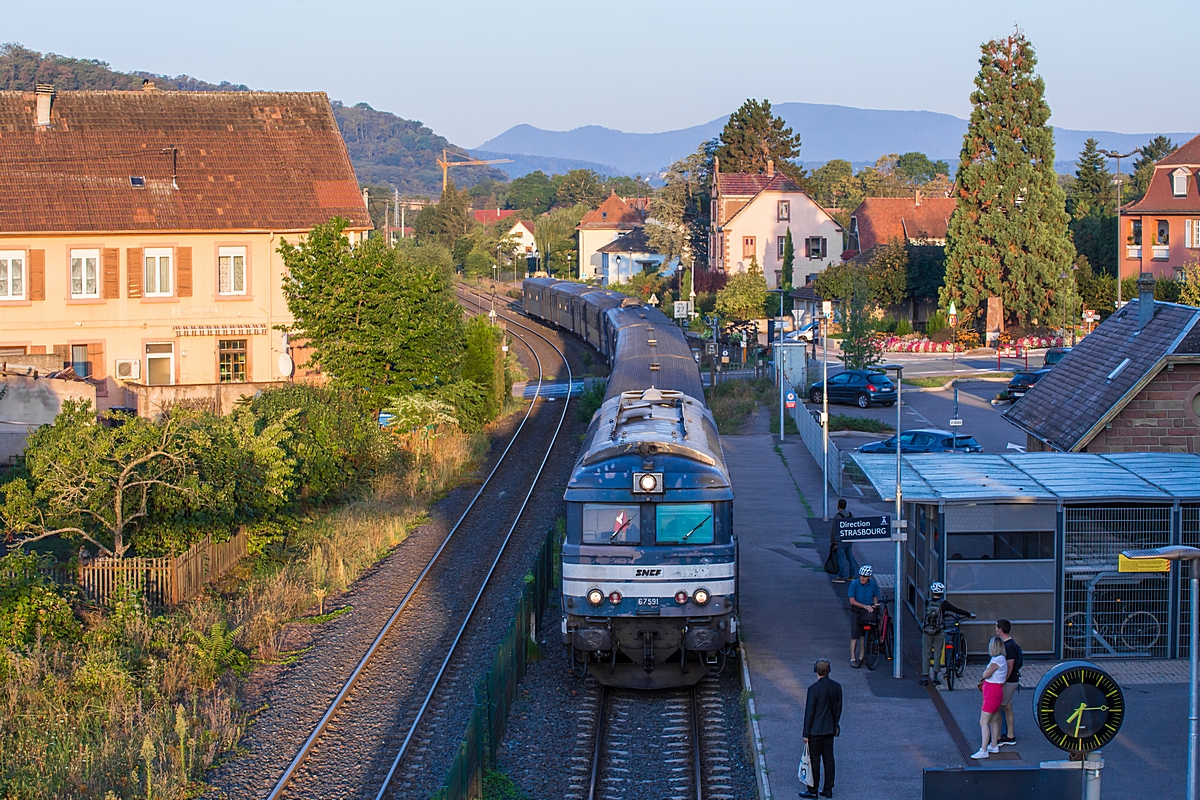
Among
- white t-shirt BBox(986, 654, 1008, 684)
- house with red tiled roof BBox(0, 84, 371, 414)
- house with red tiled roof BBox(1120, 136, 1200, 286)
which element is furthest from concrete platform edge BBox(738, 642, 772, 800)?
house with red tiled roof BBox(1120, 136, 1200, 286)

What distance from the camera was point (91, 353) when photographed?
105 feet

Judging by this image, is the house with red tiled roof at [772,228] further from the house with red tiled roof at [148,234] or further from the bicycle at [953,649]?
the bicycle at [953,649]

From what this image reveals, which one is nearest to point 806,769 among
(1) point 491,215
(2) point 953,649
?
(2) point 953,649

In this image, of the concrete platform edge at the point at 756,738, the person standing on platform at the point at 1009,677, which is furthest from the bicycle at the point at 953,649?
the concrete platform edge at the point at 756,738

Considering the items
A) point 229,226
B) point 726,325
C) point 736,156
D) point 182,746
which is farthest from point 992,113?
point 182,746

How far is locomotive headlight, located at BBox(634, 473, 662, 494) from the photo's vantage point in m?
13.8

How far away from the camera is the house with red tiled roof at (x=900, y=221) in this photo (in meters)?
75.0

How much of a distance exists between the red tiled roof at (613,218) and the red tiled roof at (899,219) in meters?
26.7

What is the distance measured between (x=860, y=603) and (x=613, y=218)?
89.5 metres

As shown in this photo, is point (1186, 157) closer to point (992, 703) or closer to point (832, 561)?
point (832, 561)

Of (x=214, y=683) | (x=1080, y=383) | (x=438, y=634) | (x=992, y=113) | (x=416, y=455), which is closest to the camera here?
(x=214, y=683)

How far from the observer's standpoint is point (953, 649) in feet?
46.7

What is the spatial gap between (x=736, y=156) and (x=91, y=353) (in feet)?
200

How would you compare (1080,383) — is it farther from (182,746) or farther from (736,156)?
(736,156)
